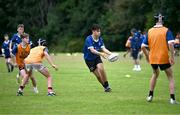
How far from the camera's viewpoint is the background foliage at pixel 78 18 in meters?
78.1

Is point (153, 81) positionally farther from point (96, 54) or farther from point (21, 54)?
point (21, 54)

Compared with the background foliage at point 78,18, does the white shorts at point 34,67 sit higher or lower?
higher

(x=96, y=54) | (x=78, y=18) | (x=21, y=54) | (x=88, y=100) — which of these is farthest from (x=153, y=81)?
(x=78, y=18)

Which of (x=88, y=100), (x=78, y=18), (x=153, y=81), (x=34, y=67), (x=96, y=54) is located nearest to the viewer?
(x=153, y=81)

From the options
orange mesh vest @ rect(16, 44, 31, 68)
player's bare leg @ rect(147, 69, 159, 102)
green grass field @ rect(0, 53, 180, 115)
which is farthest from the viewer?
orange mesh vest @ rect(16, 44, 31, 68)

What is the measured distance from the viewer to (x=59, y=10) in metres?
92.6

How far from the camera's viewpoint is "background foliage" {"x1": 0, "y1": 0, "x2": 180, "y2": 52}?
256 feet

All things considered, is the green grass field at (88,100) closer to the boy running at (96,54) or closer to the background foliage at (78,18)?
the boy running at (96,54)

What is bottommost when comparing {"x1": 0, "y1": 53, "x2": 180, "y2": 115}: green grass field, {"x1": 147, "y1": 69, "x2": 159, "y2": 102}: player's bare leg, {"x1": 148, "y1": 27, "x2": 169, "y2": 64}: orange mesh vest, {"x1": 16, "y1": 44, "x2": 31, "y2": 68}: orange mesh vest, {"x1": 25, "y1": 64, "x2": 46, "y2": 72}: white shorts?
{"x1": 0, "y1": 53, "x2": 180, "y2": 115}: green grass field

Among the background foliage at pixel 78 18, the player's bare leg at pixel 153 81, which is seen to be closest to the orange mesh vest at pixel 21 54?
the player's bare leg at pixel 153 81

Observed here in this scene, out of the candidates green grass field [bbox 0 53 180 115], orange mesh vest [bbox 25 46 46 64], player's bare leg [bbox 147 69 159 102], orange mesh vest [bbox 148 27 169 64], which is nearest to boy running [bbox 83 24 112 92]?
green grass field [bbox 0 53 180 115]

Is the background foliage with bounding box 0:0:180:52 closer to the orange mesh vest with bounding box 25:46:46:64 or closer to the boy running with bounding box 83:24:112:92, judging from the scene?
the boy running with bounding box 83:24:112:92

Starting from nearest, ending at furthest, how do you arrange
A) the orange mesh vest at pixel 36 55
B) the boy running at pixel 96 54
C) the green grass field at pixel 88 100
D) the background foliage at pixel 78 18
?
1. the green grass field at pixel 88 100
2. the orange mesh vest at pixel 36 55
3. the boy running at pixel 96 54
4. the background foliage at pixel 78 18

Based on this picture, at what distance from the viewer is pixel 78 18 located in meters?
88.5
